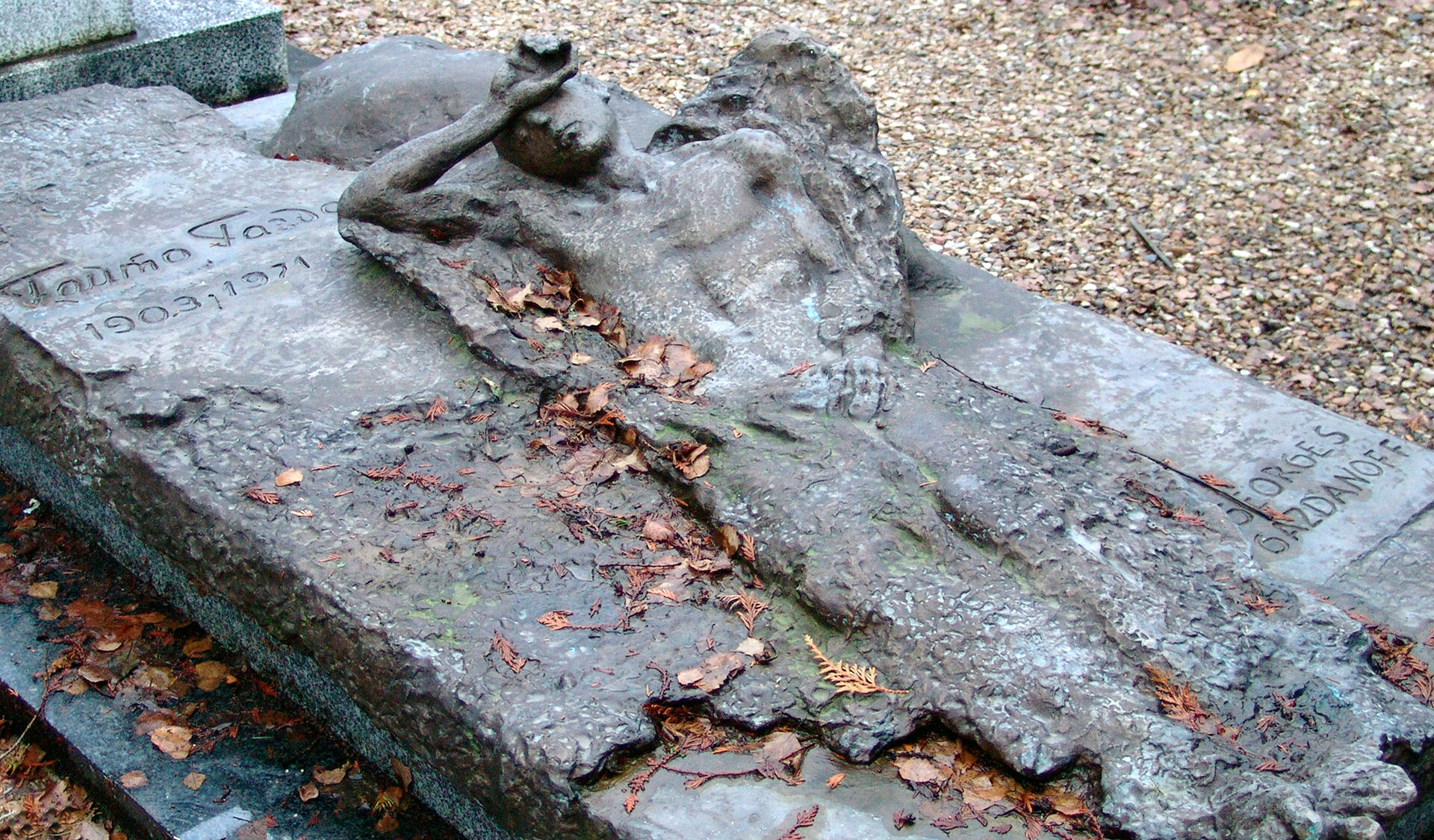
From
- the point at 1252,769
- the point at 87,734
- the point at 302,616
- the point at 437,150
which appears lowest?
the point at 87,734

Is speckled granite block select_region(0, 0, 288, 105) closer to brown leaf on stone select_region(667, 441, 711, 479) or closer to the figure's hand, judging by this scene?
the figure's hand

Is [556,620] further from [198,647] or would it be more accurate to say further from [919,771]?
[198,647]

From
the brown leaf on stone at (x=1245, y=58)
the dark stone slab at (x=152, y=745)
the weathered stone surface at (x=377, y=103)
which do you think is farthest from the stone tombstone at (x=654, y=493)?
the brown leaf on stone at (x=1245, y=58)

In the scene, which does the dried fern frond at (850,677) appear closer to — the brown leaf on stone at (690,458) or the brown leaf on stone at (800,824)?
the brown leaf on stone at (800,824)

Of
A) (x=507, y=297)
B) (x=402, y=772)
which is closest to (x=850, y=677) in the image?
(x=402, y=772)

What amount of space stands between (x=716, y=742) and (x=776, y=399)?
40.0 inches

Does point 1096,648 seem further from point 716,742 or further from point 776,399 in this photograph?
point 776,399

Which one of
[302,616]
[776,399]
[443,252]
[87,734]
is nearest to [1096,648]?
[776,399]

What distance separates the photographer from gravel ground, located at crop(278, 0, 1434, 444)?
234 inches

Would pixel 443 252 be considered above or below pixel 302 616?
above

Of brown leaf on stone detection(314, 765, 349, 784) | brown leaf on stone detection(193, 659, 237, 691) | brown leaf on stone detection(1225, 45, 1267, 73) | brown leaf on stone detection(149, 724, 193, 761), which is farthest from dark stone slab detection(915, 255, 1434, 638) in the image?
brown leaf on stone detection(1225, 45, 1267, 73)

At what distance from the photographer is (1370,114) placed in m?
7.08

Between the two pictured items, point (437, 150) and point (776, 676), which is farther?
point (437, 150)

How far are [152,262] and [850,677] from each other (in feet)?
9.24
